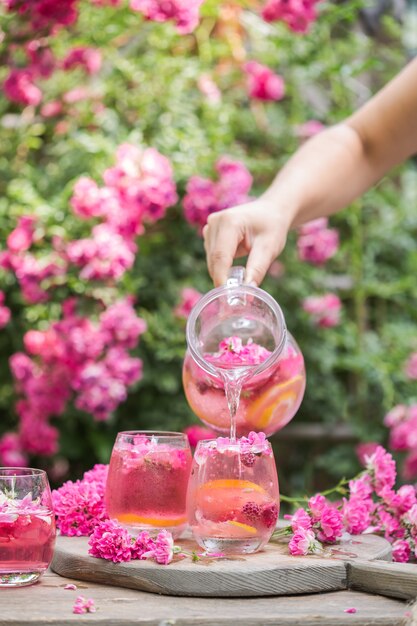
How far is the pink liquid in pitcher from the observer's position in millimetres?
1102

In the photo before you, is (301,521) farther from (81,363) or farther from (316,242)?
(316,242)

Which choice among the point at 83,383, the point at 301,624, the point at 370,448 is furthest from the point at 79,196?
the point at 301,624

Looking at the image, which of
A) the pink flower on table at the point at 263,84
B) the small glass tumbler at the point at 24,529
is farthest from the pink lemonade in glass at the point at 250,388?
the pink flower on table at the point at 263,84

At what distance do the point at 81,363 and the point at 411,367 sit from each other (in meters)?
1.17

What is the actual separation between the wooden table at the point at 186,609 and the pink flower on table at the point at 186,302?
1882 mm

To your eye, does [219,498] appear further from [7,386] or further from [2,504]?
[7,386]

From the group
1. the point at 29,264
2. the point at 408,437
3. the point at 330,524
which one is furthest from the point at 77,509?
the point at 408,437

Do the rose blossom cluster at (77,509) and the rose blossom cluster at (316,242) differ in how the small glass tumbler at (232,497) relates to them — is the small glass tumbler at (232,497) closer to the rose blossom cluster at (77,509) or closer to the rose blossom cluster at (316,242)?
the rose blossom cluster at (77,509)

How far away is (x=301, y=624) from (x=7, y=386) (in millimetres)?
2283

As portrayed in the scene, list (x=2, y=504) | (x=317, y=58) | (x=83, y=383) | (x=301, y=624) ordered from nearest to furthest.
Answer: (x=301, y=624) → (x=2, y=504) → (x=83, y=383) → (x=317, y=58)

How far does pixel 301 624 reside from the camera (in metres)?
0.99

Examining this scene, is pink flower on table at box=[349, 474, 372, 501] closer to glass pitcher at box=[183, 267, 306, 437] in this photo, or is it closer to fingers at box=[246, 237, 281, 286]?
glass pitcher at box=[183, 267, 306, 437]

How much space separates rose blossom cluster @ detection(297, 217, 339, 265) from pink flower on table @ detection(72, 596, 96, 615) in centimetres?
243

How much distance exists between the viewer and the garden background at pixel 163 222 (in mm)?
2824
